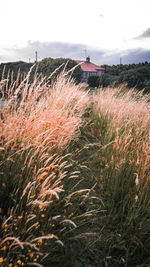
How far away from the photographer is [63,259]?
1.49 m

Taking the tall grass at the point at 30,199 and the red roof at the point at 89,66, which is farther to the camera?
the red roof at the point at 89,66

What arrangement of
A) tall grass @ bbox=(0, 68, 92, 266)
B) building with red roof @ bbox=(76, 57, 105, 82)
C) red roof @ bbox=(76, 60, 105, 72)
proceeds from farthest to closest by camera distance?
red roof @ bbox=(76, 60, 105, 72), building with red roof @ bbox=(76, 57, 105, 82), tall grass @ bbox=(0, 68, 92, 266)

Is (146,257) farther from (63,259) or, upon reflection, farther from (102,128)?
(102,128)

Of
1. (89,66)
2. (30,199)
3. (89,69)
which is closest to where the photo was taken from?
(30,199)

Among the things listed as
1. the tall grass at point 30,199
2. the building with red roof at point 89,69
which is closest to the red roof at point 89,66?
the building with red roof at point 89,69

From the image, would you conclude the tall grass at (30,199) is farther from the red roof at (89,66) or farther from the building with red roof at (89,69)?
the red roof at (89,66)

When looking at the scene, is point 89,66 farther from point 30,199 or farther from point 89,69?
point 30,199

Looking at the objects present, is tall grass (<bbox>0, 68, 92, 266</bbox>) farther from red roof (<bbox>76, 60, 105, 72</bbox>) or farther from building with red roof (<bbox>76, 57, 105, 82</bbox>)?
red roof (<bbox>76, 60, 105, 72</bbox>)

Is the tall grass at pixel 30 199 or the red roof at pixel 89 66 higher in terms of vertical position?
the red roof at pixel 89 66

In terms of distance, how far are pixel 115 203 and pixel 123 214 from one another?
0.24 m

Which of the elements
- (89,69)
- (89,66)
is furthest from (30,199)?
(89,66)

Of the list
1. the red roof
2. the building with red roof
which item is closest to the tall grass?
the building with red roof

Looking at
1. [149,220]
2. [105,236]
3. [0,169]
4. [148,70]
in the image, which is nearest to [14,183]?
[0,169]

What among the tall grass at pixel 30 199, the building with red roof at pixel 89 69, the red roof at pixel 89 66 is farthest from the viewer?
the red roof at pixel 89 66
